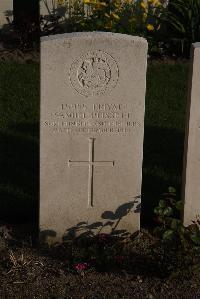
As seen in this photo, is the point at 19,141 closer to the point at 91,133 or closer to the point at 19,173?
the point at 19,173

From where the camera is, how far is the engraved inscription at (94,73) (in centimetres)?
542

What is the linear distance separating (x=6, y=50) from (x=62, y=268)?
633 centimetres

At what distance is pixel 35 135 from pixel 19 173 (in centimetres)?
118

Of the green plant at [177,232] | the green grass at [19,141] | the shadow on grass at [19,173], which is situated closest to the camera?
the green plant at [177,232]

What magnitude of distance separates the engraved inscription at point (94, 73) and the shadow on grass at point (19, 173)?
4.79 ft

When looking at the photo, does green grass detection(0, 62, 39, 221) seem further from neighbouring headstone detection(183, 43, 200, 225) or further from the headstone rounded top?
the headstone rounded top

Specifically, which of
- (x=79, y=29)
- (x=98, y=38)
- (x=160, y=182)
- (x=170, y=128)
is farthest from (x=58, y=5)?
(x=98, y=38)

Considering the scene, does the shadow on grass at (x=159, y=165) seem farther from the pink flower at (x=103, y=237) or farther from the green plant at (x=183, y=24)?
the green plant at (x=183, y=24)

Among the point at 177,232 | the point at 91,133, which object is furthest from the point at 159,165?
the point at 177,232

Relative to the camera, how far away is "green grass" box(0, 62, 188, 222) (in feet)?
22.1

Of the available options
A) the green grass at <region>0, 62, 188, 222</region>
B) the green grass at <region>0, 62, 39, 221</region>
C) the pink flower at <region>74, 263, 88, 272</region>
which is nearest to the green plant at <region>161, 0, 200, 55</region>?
the green grass at <region>0, 62, 188, 222</region>

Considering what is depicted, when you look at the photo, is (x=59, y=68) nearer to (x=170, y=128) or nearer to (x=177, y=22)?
(x=170, y=128)

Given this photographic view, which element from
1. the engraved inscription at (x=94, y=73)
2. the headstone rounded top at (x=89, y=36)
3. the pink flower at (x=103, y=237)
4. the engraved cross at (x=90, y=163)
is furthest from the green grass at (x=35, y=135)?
the headstone rounded top at (x=89, y=36)

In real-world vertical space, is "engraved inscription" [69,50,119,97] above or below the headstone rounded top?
below
